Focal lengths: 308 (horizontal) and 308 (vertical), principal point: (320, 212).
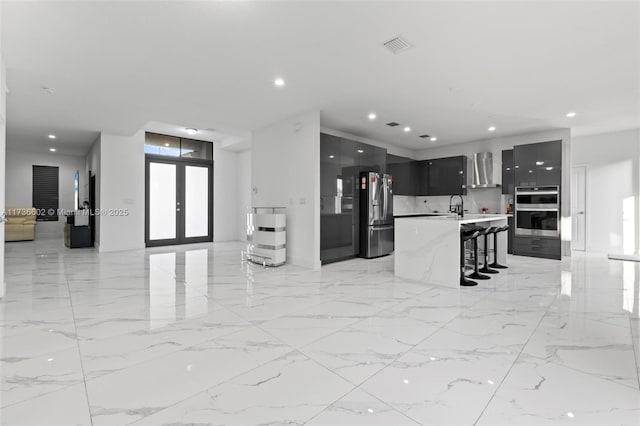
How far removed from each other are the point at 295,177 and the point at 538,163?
521 cm

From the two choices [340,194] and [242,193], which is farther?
[242,193]

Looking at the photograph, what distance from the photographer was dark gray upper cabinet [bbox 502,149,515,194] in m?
6.93

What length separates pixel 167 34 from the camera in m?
2.95

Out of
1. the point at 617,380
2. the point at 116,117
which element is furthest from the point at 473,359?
the point at 116,117

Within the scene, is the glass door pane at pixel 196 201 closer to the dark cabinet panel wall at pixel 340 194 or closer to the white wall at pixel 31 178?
the white wall at pixel 31 178

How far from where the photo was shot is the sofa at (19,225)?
8867 millimetres

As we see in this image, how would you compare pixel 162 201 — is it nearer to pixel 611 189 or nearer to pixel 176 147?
pixel 176 147

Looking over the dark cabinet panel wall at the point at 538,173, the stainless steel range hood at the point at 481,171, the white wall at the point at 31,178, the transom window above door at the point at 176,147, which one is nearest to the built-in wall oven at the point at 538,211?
the dark cabinet panel wall at the point at 538,173

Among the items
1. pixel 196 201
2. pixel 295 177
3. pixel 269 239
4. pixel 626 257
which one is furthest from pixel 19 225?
pixel 626 257

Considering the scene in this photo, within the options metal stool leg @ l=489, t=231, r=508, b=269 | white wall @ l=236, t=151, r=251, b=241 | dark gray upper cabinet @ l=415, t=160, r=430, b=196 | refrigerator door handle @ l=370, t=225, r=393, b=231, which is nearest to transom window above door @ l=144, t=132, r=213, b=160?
white wall @ l=236, t=151, r=251, b=241

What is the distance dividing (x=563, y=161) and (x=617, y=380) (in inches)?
234

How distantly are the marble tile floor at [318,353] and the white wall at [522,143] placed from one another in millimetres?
2587

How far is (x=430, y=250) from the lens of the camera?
421cm

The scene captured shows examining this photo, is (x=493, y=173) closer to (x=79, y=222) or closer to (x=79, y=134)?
(x=79, y=134)
